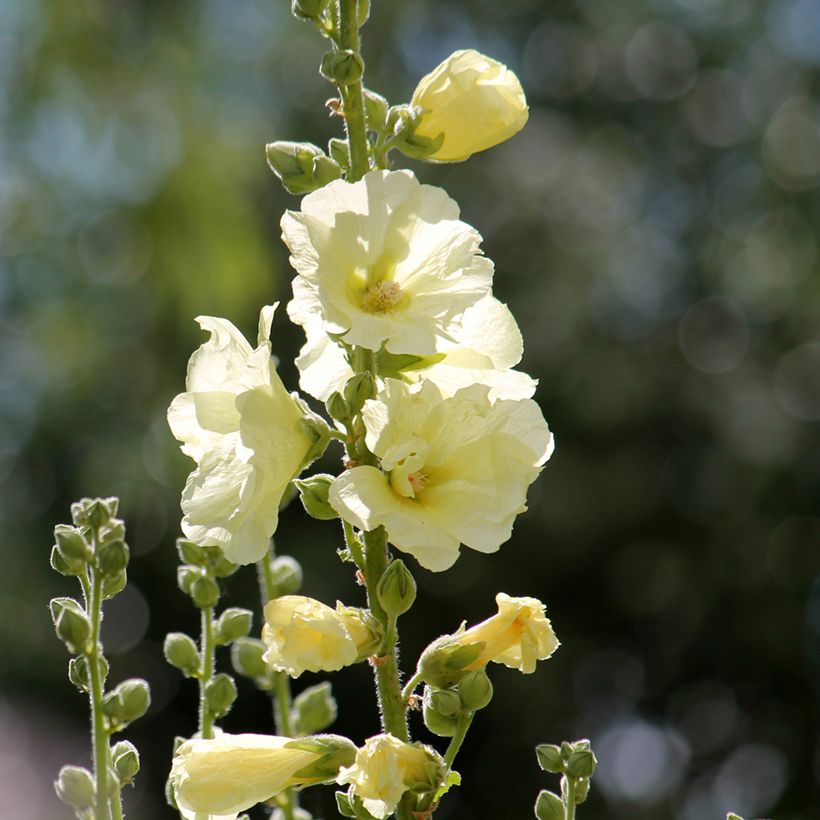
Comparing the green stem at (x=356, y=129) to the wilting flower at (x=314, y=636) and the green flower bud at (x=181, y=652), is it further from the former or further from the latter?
the green flower bud at (x=181, y=652)

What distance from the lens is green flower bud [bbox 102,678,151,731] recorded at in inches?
39.2

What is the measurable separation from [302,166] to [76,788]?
543mm

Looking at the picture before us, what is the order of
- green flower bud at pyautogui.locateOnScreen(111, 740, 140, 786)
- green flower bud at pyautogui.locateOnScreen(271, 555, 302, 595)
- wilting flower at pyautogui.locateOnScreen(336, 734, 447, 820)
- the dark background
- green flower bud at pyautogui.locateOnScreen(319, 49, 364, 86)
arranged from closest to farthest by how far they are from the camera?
wilting flower at pyautogui.locateOnScreen(336, 734, 447, 820) → green flower bud at pyautogui.locateOnScreen(111, 740, 140, 786) → green flower bud at pyautogui.locateOnScreen(319, 49, 364, 86) → green flower bud at pyautogui.locateOnScreen(271, 555, 302, 595) → the dark background

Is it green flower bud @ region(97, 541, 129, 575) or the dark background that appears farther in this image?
the dark background

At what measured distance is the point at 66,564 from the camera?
1.04m

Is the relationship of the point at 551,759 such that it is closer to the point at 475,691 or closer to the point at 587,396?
the point at 475,691

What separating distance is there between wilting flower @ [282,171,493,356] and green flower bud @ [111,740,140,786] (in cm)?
36

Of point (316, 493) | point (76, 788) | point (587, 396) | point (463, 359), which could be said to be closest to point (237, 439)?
point (316, 493)

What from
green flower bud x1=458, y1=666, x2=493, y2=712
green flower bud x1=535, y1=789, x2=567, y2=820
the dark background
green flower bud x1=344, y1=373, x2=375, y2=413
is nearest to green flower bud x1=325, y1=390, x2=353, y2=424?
green flower bud x1=344, y1=373, x2=375, y2=413

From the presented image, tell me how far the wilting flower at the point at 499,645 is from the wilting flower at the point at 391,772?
0.11 m

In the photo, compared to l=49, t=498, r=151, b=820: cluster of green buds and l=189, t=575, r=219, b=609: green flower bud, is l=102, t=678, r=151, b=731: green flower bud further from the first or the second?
l=189, t=575, r=219, b=609: green flower bud

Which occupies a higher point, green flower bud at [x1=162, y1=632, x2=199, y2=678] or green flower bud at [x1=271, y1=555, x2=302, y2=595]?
green flower bud at [x1=271, y1=555, x2=302, y2=595]

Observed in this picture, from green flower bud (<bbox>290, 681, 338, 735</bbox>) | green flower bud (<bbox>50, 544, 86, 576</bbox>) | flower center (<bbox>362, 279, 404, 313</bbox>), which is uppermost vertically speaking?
flower center (<bbox>362, 279, 404, 313</bbox>)

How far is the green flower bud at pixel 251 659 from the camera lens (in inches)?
51.8
